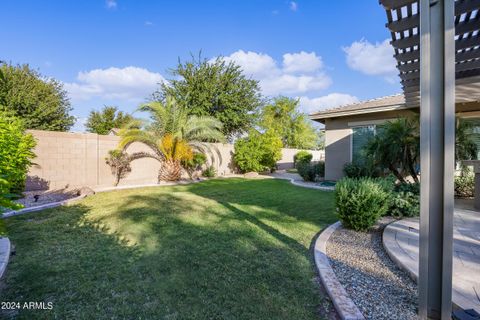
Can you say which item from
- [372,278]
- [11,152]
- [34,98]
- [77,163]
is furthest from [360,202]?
[34,98]

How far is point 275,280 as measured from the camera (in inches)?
114

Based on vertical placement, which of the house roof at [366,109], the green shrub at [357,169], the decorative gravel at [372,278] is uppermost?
the house roof at [366,109]

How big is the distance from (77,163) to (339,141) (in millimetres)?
11332

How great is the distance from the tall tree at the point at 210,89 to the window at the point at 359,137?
8589mm

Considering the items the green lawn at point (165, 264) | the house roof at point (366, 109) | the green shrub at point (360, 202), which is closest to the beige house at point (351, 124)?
the house roof at point (366, 109)

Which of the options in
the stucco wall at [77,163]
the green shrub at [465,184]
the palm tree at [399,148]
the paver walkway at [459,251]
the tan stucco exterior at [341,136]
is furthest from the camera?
the tan stucco exterior at [341,136]

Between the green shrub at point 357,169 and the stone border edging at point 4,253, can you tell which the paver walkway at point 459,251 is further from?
the stone border edging at point 4,253

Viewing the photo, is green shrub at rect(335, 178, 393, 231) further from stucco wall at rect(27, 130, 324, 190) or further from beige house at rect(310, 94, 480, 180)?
stucco wall at rect(27, 130, 324, 190)

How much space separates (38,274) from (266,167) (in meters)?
14.1

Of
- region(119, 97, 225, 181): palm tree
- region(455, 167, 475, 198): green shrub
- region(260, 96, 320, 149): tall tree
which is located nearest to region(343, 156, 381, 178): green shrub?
region(455, 167, 475, 198): green shrub

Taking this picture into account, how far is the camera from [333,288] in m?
2.66

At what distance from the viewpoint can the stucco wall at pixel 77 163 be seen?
28.6 ft

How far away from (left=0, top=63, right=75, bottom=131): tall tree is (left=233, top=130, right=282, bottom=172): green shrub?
13028 mm

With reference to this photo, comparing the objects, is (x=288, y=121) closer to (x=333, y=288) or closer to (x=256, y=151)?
(x=256, y=151)
